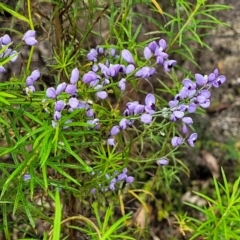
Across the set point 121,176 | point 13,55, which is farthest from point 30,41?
point 121,176

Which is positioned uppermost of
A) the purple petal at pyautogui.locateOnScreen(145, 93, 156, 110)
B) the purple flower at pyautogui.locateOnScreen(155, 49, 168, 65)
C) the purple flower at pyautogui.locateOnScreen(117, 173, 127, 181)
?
the purple flower at pyautogui.locateOnScreen(155, 49, 168, 65)

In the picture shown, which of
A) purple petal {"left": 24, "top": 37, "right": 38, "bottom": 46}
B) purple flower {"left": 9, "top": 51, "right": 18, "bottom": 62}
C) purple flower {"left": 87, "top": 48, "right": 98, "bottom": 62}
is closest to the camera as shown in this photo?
purple flower {"left": 9, "top": 51, "right": 18, "bottom": 62}

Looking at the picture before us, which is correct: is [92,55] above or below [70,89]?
below

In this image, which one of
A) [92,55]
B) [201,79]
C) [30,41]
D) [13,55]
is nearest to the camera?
[13,55]

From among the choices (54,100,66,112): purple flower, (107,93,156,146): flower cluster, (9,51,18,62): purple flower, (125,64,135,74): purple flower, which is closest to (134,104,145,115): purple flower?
(107,93,156,146): flower cluster

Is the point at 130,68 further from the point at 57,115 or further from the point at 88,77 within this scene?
the point at 57,115

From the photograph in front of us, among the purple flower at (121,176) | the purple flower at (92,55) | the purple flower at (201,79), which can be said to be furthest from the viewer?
the purple flower at (121,176)

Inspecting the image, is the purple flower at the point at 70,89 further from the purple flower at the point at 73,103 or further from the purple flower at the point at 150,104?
the purple flower at the point at 150,104

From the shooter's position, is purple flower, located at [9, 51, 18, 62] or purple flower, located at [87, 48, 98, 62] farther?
purple flower, located at [87, 48, 98, 62]

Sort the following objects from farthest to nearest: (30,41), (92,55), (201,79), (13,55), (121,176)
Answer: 1. (121,176)
2. (92,55)
3. (201,79)
4. (30,41)
5. (13,55)

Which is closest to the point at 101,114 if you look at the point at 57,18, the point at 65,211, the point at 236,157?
the point at 57,18

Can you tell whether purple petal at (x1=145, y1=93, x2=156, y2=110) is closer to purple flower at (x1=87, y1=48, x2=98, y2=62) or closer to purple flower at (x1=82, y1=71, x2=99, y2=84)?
purple flower at (x1=82, y1=71, x2=99, y2=84)

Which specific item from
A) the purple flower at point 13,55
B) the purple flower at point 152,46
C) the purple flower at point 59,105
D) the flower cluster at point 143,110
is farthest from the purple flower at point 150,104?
the purple flower at point 13,55
